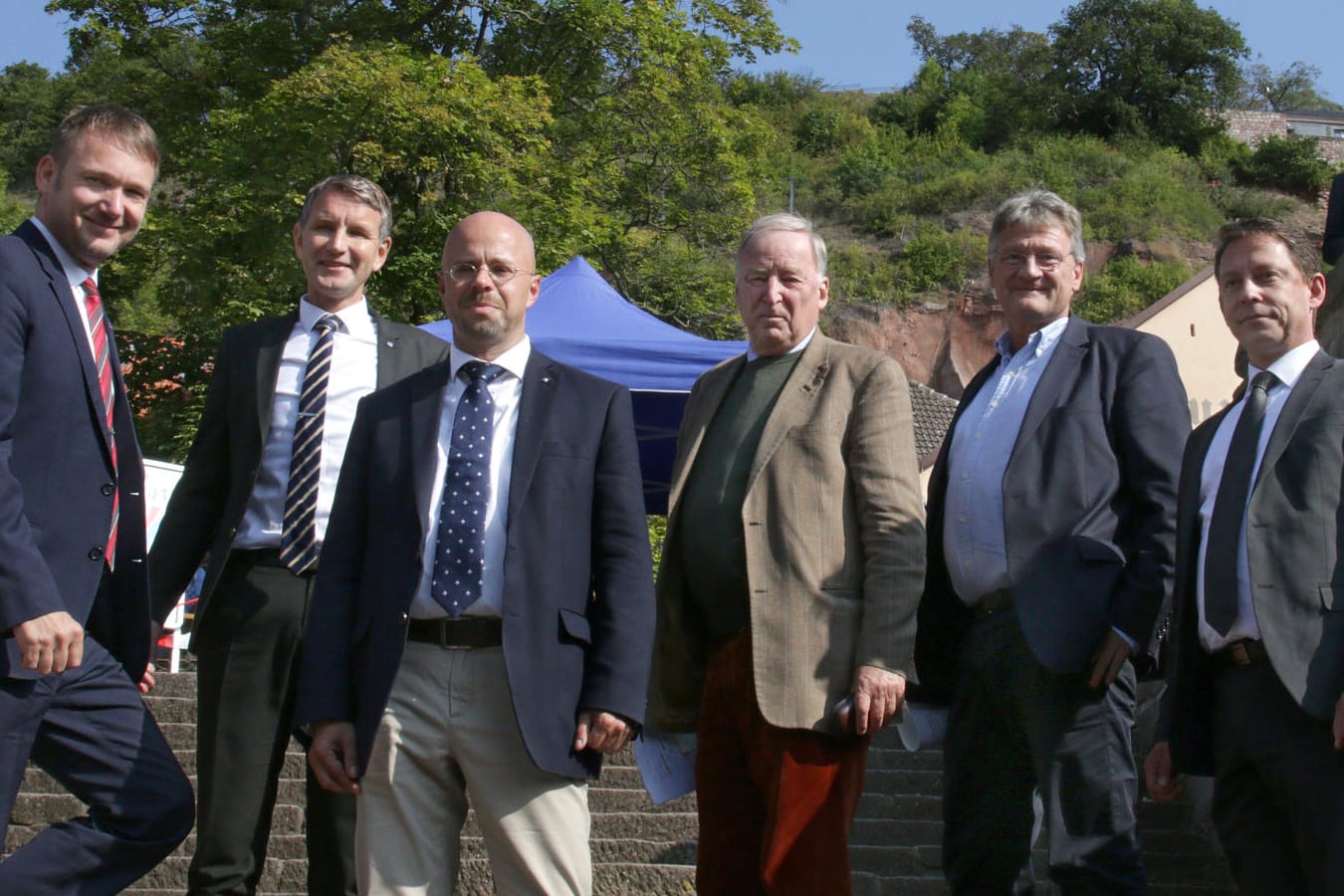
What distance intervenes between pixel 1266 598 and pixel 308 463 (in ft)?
7.76

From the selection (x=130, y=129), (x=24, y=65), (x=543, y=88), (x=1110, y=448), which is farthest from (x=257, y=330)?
(x=24, y=65)

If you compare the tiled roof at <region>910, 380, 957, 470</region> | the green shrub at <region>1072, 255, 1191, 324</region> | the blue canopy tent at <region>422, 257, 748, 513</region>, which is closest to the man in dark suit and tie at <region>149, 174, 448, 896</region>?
the blue canopy tent at <region>422, 257, 748, 513</region>

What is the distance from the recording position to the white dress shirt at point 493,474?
2.95 meters

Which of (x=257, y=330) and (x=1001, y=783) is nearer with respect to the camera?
(x=1001, y=783)

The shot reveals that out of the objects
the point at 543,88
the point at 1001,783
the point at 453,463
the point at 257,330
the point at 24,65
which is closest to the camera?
the point at 453,463

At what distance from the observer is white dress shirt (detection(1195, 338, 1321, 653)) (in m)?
3.08

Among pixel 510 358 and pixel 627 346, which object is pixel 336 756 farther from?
pixel 627 346

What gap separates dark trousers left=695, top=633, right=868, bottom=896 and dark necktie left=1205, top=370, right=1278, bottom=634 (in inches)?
35.0

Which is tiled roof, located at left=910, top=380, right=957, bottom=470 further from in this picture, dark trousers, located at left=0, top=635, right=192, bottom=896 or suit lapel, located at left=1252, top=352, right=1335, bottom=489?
dark trousers, located at left=0, top=635, right=192, bottom=896

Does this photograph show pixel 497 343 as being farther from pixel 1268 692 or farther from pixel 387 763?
pixel 1268 692

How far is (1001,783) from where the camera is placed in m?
3.33

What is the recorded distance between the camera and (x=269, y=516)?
3.45 m

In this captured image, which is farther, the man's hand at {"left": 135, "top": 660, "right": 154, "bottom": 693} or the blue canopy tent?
the blue canopy tent

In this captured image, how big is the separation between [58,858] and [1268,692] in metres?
2.70
